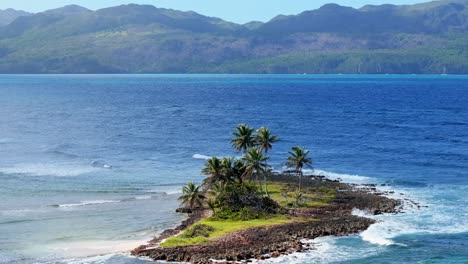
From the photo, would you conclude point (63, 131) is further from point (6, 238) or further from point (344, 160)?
point (6, 238)

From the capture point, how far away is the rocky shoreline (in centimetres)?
7150

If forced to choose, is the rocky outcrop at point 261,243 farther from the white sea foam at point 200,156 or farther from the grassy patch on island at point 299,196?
the white sea foam at point 200,156

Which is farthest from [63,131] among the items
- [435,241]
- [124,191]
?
[435,241]

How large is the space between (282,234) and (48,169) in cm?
7089

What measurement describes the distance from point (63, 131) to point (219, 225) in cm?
12625

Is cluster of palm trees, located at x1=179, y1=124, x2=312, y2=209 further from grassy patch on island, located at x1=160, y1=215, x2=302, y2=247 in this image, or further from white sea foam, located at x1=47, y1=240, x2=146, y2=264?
white sea foam, located at x1=47, y1=240, x2=146, y2=264

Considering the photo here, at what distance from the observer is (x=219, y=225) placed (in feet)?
279

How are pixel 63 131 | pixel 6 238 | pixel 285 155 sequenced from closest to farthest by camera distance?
pixel 6 238, pixel 285 155, pixel 63 131

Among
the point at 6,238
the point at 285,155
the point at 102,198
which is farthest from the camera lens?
the point at 285,155

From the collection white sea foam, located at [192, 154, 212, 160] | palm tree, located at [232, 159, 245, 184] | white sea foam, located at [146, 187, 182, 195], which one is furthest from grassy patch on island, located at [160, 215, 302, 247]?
white sea foam, located at [192, 154, 212, 160]

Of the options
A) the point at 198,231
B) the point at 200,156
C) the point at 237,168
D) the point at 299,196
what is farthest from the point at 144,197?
the point at 200,156

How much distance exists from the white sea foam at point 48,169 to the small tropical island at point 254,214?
1555 inches

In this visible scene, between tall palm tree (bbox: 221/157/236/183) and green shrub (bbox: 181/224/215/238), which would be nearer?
green shrub (bbox: 181/224/215/238)

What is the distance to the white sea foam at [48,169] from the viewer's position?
425 ft
